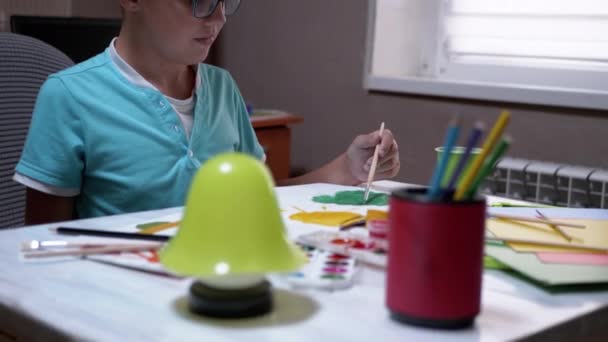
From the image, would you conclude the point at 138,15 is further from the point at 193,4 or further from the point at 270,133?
the point at 270,133

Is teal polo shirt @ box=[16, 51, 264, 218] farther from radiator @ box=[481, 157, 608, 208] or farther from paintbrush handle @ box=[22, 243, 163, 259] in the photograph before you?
radiator @ box=[481, 157, 608, 208]

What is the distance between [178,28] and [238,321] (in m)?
0.70

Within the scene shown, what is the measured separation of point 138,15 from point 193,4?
0.13 meters

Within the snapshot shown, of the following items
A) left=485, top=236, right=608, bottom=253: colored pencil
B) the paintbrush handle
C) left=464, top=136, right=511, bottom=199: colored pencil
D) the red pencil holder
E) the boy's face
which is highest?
the boy's face

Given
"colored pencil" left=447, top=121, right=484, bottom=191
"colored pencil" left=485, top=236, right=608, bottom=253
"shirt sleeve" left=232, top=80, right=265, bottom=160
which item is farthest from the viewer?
"shirt sleeve" left=232, top=80, right=265, bottom=160

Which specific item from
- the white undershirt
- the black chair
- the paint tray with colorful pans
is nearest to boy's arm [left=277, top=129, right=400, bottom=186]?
the white undershirt

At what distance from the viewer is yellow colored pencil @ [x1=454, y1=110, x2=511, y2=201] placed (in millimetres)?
552

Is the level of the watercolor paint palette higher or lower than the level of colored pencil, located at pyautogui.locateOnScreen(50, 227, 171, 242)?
higher

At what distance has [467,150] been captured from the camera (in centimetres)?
56

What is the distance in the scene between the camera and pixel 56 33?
203 centimetres

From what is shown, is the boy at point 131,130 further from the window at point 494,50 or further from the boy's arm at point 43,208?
the window at point 494,50

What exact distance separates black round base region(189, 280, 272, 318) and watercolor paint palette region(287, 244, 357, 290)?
0.25 feet

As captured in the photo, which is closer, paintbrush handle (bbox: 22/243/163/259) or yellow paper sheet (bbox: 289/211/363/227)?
paintbrush handle (bbox: 22/243/163/259)

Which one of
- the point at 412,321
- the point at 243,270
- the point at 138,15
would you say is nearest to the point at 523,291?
the point at 412,321
